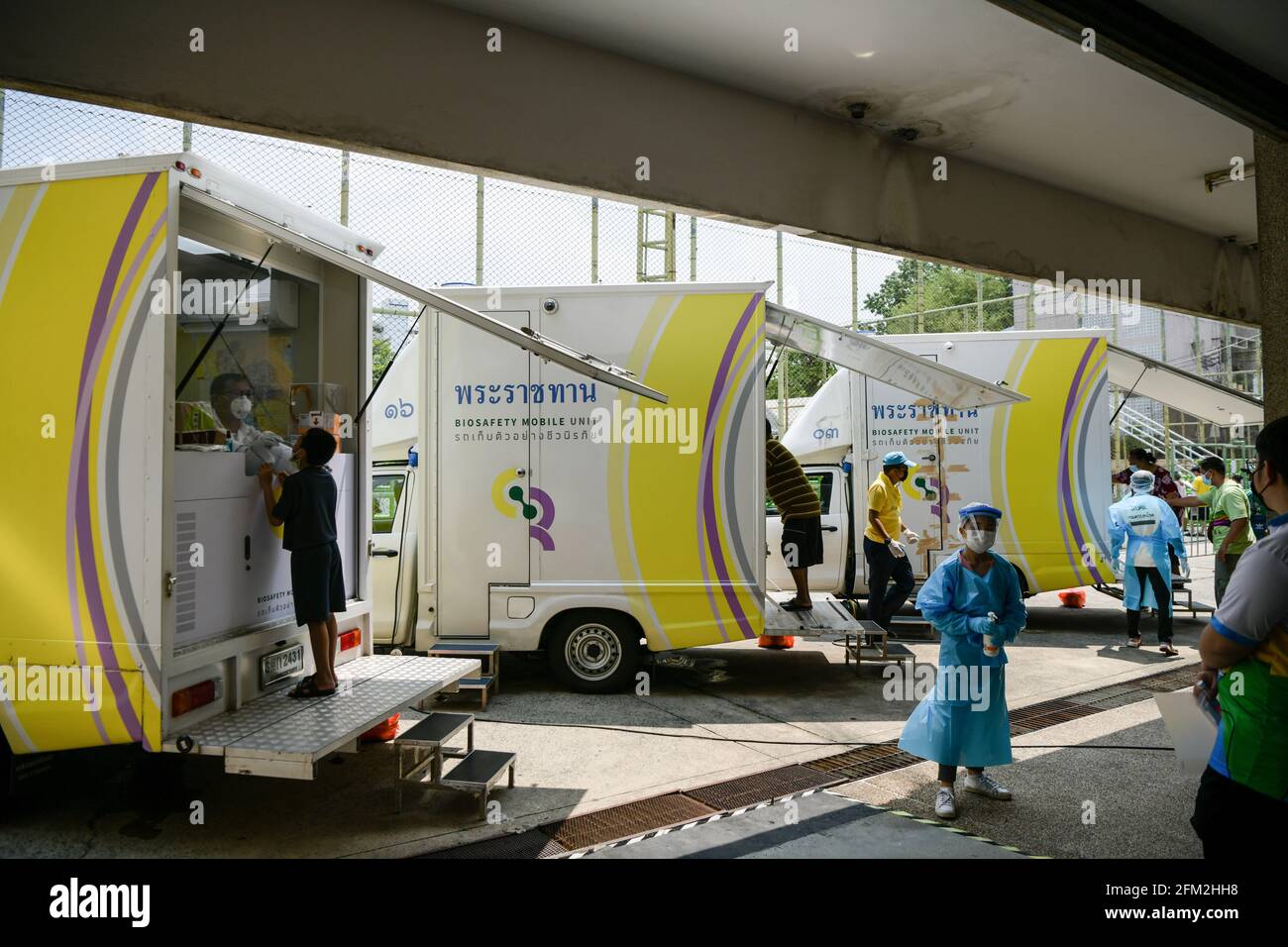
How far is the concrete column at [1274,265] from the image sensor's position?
4.51 metres

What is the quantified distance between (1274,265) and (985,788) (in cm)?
315

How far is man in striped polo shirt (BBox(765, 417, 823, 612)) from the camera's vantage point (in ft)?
25.7

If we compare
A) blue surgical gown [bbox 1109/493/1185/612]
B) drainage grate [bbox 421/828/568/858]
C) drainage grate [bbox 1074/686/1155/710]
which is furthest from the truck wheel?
blue surgical gown [bbox 1109/493/1185/612]

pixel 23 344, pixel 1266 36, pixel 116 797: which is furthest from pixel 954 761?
pixel 23 344

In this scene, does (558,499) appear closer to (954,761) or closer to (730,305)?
(730,305)

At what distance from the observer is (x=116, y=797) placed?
4.70 metres

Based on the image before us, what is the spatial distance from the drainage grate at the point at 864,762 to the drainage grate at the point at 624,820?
0.99m

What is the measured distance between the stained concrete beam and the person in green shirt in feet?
11.8

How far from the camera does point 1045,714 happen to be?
6391 millimetres

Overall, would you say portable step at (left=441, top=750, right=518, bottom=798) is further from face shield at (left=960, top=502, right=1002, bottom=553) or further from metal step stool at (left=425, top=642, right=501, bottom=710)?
face shield at (left=960, top=502, right=1002, bottom=553)

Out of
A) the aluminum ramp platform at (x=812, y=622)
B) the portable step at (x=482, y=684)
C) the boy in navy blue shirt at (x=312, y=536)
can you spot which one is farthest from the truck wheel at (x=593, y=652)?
the boy in navy blue shirt at (x=312, y=536)
